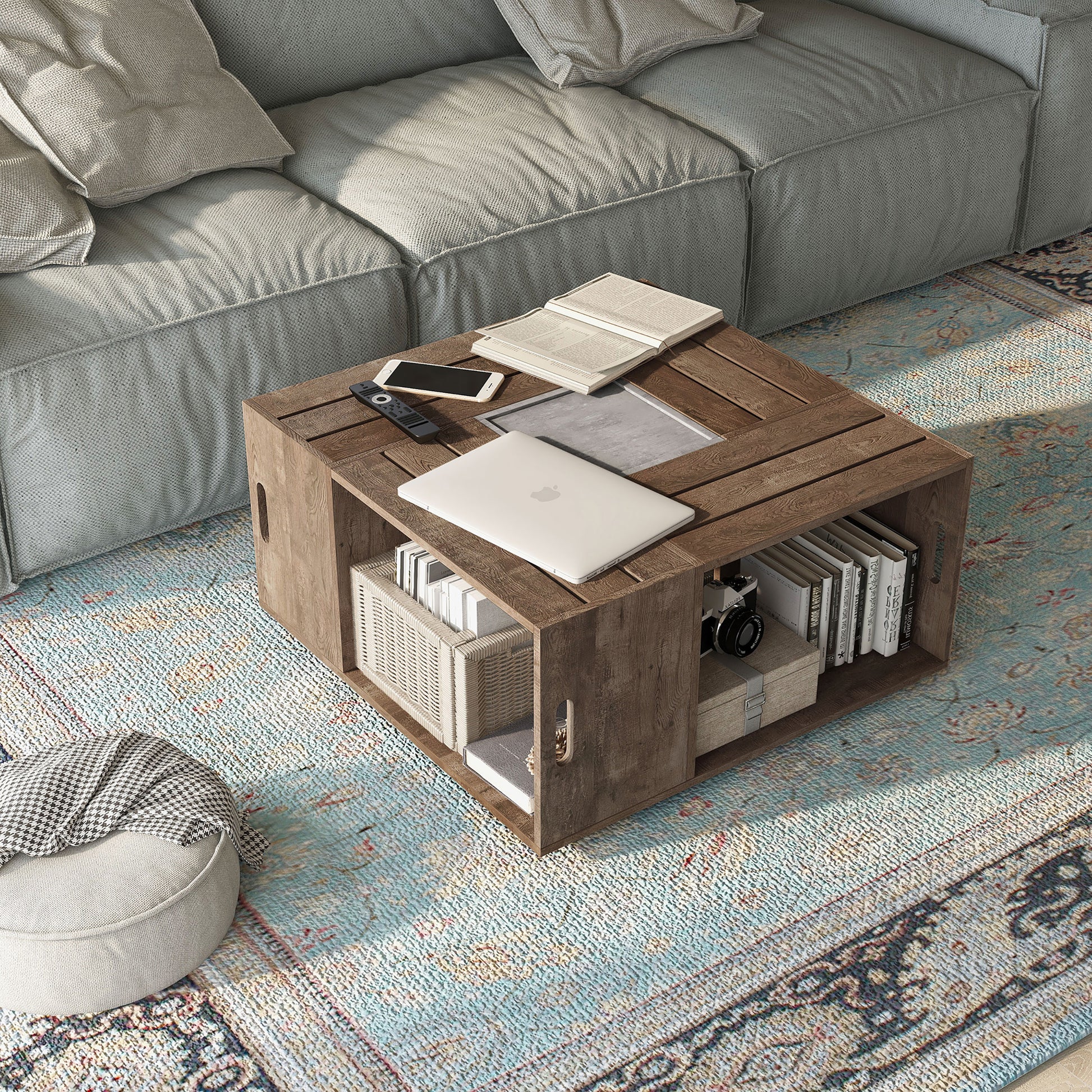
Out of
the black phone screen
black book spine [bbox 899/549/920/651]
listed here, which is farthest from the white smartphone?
black book spine [bbox 899/549/920/651]

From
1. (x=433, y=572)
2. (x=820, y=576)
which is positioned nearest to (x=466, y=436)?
(x=433, y=572)

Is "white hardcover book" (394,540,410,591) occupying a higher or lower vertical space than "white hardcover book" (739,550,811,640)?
higher

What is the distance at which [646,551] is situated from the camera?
175 cm

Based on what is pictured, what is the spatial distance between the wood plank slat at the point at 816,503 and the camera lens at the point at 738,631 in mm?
158

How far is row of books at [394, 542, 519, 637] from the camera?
1871mm

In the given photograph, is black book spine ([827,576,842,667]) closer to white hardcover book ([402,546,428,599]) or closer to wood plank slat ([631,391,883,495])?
wood plank slat ([631,391,883,495])

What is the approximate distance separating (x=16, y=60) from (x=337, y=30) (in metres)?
0.72

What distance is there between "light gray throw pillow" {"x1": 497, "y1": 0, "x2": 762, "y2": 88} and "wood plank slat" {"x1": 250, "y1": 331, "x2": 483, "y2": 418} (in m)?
0.99

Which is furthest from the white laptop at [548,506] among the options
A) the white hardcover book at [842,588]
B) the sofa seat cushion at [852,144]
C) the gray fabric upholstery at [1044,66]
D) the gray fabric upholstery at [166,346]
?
the gray fabric upholstery at [1044,66]

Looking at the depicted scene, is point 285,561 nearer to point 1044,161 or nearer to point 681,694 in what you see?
point 681,694

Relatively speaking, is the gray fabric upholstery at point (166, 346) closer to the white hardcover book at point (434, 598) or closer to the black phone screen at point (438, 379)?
the black phone screen at point (438, 379)

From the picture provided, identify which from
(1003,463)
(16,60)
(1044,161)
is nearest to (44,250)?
(16,60)

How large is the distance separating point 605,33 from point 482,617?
1597 mm

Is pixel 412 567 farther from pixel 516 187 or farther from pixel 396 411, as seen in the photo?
pixel 516 187
